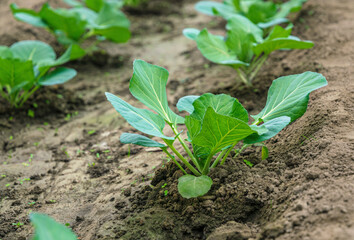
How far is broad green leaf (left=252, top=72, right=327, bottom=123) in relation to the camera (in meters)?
1.70

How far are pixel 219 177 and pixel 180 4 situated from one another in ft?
13.8

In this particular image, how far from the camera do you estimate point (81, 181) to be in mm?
2131

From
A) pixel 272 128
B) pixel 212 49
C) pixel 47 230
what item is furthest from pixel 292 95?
pixel 47 230

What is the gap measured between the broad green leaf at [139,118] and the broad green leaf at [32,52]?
5.25 ft

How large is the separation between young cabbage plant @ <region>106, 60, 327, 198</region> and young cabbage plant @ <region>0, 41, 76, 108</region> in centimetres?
118

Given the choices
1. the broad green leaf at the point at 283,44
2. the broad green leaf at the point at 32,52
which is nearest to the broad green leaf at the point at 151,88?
the broad green leaf at the point at 283,44

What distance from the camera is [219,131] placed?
154 cm

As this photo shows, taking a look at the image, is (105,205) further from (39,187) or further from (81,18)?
(81,18)

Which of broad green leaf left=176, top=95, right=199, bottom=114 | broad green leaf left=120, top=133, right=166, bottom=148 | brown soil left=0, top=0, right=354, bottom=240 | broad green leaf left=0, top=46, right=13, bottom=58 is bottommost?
brown soil left=0, top=0, right=354, bottom=240

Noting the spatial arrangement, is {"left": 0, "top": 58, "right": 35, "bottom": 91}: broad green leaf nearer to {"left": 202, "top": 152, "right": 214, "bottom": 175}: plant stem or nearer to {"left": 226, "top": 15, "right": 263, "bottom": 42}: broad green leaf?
{"left": 226, "top": 15, "right": 263, "bottom": 42}: broad green leaf

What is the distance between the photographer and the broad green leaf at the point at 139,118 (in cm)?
155

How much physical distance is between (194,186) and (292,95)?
26.2 inches

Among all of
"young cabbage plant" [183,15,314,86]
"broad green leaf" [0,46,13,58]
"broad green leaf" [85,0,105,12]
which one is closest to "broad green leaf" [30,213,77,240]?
"young cabbage plant" [183,15,314,86]

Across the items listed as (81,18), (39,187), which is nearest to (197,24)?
(81,18)
